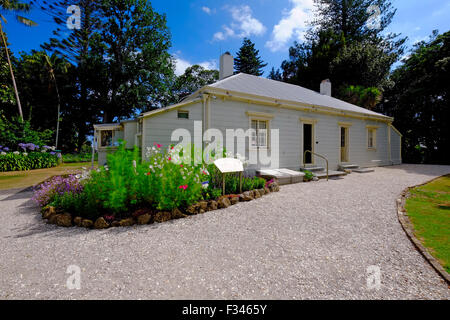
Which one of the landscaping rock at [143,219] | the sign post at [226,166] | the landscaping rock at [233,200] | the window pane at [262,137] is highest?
the window pane at [262,137]

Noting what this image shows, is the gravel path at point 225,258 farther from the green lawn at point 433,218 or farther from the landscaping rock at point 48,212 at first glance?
the green lawn at point 433,218

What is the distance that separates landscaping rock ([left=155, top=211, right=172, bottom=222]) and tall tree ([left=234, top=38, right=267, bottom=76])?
32.8 metres

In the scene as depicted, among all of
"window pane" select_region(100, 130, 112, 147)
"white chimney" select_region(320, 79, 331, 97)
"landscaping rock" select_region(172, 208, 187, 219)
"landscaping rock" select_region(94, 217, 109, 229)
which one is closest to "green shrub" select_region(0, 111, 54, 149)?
"window pane" select_region(100, 130, 112, 147)

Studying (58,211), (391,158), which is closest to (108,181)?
(58,211)

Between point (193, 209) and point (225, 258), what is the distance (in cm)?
192

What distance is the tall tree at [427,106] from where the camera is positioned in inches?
643

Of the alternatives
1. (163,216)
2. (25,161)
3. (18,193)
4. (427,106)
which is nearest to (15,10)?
(25,161)

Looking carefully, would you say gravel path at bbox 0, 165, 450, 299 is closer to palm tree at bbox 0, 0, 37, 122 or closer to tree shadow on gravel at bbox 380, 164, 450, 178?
tree shadow on gravel at bbox 380, 164, 450, 178

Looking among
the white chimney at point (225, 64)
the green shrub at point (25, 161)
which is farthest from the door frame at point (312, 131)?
the green shrub at point (25, 161)

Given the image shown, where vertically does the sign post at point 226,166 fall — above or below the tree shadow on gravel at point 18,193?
above

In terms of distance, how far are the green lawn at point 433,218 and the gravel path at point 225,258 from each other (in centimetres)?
28

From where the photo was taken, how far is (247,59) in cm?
3244

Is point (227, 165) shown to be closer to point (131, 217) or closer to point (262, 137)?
point (131, 217)
